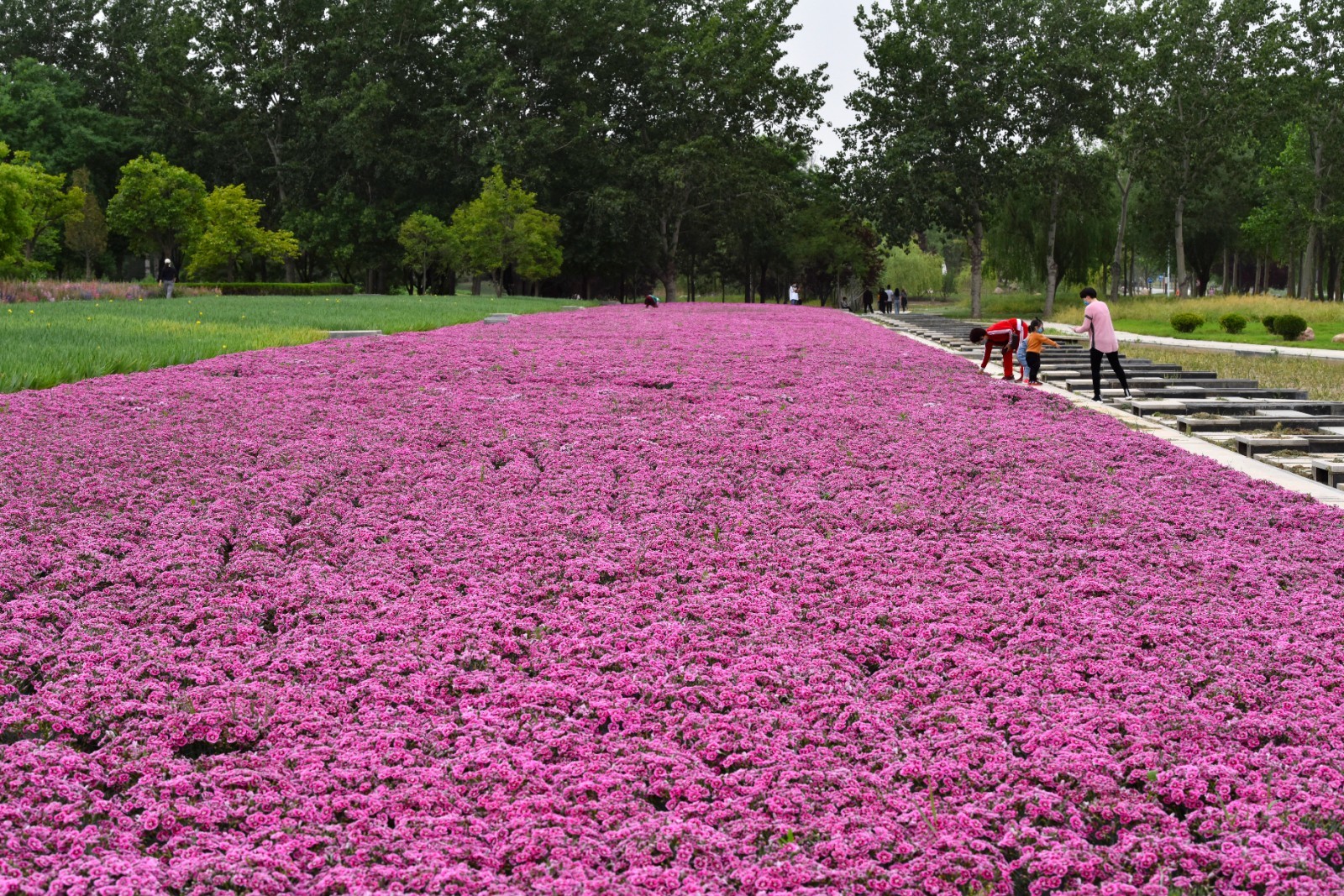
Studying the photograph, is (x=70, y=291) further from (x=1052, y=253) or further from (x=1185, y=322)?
(x=1052, y=253)

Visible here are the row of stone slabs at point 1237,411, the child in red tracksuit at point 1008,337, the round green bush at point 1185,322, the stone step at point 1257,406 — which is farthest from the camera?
the round green bush at point 1185,322

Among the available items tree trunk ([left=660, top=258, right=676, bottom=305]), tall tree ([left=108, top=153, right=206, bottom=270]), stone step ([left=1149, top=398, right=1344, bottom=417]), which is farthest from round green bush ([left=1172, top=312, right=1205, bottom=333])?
tall tree ([left=108, top=153, right=206, bottom=270])

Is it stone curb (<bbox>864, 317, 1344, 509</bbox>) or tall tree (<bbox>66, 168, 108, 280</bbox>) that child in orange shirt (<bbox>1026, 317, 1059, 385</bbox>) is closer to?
stone curb (<bbox>864, 317, 1344, 509</bbox>)

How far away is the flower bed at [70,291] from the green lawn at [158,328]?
4.43 m

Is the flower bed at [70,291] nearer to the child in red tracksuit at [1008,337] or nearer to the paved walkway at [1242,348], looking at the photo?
the child in red tracksuit at [1008,337]

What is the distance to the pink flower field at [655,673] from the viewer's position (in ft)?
10.1

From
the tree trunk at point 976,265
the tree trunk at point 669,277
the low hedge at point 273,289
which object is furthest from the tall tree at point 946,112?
the low hedge at point 273,289

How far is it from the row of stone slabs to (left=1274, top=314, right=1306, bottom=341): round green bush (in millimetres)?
14057

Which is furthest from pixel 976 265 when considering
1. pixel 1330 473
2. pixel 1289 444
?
pixel 1330 473

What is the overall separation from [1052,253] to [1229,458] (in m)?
46.5

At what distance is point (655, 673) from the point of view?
4316 millimetres

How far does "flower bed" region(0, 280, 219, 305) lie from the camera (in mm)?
32656

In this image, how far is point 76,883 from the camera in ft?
9.36

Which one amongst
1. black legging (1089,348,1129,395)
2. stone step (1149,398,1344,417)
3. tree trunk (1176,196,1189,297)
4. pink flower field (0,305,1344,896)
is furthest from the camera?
tree trunk (1176,196,1189,297)
